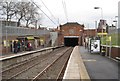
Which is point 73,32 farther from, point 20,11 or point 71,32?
point 20,11

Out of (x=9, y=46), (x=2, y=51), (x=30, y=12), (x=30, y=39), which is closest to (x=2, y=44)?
(x=2, y=51)

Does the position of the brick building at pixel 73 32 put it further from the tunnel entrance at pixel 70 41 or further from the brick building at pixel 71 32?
the tunnel entrance at pixel 70 41

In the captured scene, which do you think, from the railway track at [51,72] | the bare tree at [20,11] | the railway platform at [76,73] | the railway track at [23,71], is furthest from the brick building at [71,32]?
the railway platform at [76,73]

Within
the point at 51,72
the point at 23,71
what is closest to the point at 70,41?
the point at 51,72

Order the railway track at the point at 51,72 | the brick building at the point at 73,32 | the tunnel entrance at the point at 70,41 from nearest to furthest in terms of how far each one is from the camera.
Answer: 1. the railway track at the point at 51,72
2. the brick building at the point at 73,32
3. the tunnel entrance at the point at 70,41

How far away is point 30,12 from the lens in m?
71.9

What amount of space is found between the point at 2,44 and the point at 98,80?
22.8 m

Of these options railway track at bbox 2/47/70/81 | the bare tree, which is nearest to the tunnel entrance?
the bare tree

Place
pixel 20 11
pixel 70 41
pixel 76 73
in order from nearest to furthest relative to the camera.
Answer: pixel 76 73
pixel 20 11
pixel 70 41

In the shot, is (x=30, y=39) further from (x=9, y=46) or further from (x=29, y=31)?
(x=9, y=46)

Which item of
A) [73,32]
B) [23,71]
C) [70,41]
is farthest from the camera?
[70,41]

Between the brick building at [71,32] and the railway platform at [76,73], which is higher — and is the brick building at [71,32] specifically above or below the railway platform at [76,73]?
above

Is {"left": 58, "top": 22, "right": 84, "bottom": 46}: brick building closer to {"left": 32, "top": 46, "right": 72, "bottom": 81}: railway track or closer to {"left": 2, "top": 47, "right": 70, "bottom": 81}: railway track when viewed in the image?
{"left": 2, "top": 47, "right": 70, "bottom": 81}: railway track

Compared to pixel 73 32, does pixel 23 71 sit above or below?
below
